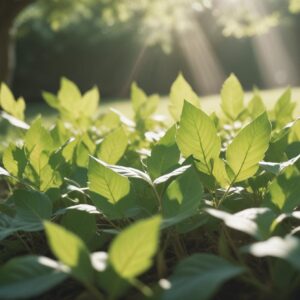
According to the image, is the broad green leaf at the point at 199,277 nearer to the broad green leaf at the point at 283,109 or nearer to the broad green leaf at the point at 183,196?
the broad green leaf at the point at 183,196

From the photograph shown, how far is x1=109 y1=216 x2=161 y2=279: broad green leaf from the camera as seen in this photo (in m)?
A: 0.65

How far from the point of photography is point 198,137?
1027 millimetres

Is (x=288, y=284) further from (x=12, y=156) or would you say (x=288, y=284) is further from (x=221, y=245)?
(x=12, y=156)

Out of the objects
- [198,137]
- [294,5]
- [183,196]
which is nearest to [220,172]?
[198,137]

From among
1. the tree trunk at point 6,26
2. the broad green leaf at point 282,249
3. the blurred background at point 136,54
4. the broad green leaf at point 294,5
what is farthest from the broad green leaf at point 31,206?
the blurred background at point 136,54

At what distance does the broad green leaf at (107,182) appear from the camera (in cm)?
94

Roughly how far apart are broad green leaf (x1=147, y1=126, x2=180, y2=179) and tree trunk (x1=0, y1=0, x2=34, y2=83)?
11020 mm

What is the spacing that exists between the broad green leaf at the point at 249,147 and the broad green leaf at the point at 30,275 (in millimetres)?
444

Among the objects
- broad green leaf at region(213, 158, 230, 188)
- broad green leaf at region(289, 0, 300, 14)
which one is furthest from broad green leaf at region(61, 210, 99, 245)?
broad green leaf at region(289, 0, 300, 14)

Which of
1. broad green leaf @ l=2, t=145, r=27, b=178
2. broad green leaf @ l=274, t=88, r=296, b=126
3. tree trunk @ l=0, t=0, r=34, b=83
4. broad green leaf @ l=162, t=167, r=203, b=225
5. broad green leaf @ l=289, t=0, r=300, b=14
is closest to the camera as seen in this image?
broad green leaf @ l=162, t=167, r=203, b=225

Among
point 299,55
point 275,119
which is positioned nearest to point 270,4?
point 299,55

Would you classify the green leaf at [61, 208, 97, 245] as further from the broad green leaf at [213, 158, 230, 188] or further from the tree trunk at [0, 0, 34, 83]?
the tree trunk at [0, 0, 34, 83]

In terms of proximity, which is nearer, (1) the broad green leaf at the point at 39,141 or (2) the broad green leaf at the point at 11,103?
(1) the broad green leaf at the point at 39,141

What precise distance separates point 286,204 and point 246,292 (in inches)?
7.3
